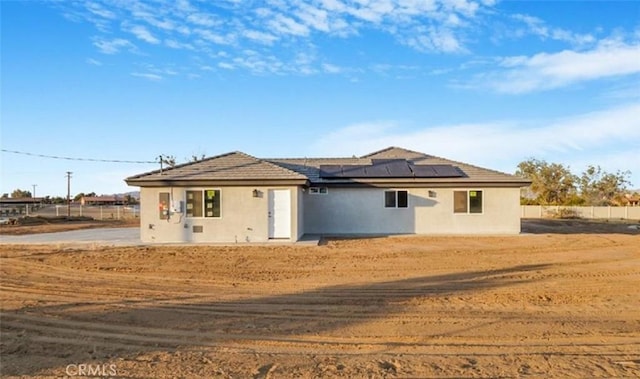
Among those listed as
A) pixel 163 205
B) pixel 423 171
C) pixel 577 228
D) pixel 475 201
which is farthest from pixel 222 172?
pixel 577 228

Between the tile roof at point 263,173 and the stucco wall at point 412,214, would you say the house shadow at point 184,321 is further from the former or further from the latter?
the stucco wall at point 412,214

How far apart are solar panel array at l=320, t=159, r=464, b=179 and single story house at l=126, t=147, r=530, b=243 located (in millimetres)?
45

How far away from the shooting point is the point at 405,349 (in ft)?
18.2

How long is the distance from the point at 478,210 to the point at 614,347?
1541cm

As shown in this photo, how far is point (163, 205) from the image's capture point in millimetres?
17391

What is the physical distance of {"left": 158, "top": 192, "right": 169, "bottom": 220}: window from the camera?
684 inches

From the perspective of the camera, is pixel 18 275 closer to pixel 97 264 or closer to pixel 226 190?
pixel 97 264

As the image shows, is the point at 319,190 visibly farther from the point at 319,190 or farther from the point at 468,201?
the point at 468,201

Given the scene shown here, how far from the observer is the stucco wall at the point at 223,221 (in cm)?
1723

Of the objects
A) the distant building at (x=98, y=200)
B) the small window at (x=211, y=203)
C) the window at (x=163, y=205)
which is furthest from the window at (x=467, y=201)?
the distant building at (x=98, y=200)

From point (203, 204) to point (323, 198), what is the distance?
5.79m

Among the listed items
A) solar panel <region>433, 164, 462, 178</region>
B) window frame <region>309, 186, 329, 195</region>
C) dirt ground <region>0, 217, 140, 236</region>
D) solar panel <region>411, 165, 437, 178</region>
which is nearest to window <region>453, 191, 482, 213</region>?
solar panel <region>433, 164, 462, 178</region>

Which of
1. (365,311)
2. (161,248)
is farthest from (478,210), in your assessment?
(365,311)

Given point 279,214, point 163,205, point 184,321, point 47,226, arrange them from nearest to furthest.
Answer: point 184,321 → point 163,205 → point 279,214 → point 47,226
